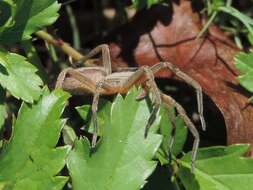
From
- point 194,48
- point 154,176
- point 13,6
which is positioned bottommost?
point 154,176

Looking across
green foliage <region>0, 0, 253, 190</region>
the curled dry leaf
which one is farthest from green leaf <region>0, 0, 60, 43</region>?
the curled dry leaf

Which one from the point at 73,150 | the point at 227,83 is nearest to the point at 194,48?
the point at 227,83

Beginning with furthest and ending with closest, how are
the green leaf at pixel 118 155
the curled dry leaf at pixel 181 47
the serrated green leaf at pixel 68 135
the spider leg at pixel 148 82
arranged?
the curled dry leaf at pixel 181 47 → the serrated green leaf at pixel 68 135 → the spider leg at pixel 148 82 → the green leaf at pixel 118 155

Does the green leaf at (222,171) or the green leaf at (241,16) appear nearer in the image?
the green leaf at (222,171)

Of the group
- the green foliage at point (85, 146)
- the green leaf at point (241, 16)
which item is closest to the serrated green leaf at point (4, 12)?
the green foliage at point (85, 146)

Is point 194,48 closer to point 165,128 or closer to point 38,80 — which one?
point 165,128

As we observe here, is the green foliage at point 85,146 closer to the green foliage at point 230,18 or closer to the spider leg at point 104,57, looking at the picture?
the spider leg at point 104,57

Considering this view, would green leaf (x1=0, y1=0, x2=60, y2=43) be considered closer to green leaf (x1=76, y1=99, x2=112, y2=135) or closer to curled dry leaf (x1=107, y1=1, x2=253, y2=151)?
green leaf (x1=76, y1=99, x2=112, y2=135)

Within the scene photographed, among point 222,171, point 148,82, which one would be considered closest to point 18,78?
point 148,82
